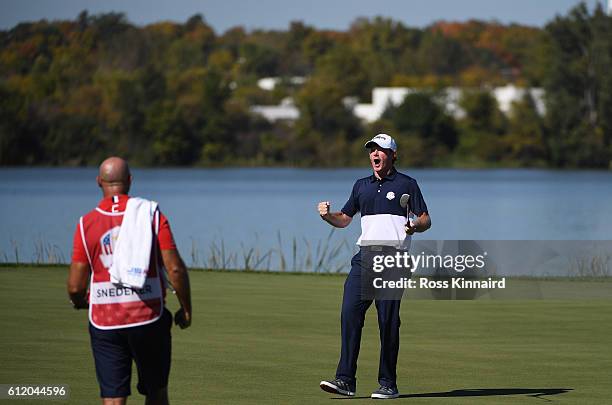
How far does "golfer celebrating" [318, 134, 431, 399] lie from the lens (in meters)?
11.2

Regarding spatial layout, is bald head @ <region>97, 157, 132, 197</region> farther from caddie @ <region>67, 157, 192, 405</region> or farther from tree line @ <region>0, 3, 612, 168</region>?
tree line @ <region>0, 3, 612, 168</region>

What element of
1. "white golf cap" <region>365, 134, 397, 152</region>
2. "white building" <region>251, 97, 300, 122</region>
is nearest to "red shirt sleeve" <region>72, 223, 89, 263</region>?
"white golf cap" <region>365, 134, 397, 152</region>

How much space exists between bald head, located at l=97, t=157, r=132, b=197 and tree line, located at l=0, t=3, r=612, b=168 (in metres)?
115

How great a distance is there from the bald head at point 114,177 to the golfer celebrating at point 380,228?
3124 millimetres

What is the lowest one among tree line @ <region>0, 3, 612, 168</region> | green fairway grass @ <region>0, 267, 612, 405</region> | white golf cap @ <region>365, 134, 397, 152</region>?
green fairway grass @ <region>0, 267, 612, 405</region>

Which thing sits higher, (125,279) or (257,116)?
(257,116)

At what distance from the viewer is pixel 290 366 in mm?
13234

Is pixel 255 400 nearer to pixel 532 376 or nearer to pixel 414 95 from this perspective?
pixel 532 376

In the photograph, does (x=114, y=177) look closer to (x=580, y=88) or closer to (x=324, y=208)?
(x=324, y=208)

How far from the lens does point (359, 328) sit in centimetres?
1146

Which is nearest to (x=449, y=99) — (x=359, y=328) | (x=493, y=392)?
(x=493, y=392)

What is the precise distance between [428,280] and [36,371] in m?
11.2

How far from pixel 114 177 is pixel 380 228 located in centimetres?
339

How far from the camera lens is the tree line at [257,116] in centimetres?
12575
